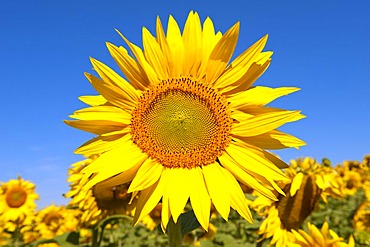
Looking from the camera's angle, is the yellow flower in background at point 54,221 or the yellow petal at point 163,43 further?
the yellow flower in background at point 54,221

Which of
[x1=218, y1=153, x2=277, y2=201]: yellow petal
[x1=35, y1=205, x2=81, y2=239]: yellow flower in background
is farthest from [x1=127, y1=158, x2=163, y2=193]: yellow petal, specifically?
[x1=35, y1=205, x2=81, y2=239]: yellow flower in background

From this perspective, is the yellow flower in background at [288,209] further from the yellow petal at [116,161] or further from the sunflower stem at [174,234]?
the yellow petal at [116,161]

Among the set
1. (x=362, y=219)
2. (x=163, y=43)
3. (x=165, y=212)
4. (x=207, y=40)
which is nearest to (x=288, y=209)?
(x=165, y=212)

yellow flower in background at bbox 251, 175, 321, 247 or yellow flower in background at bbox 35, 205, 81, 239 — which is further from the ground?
yellow flower in background at bbox 35, 205, 81, 239

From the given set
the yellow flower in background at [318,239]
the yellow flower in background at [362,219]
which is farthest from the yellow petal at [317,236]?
the yellow flower in background at [362,219]

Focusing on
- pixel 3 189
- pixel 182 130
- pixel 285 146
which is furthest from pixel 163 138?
pixel 3 189

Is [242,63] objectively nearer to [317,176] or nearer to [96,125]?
[96,125]

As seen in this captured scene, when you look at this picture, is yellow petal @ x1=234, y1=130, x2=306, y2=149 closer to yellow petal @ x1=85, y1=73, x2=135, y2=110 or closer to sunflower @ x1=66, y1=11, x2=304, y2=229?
sunflower @ x1=66, y1=11, x2=304, y2=229
